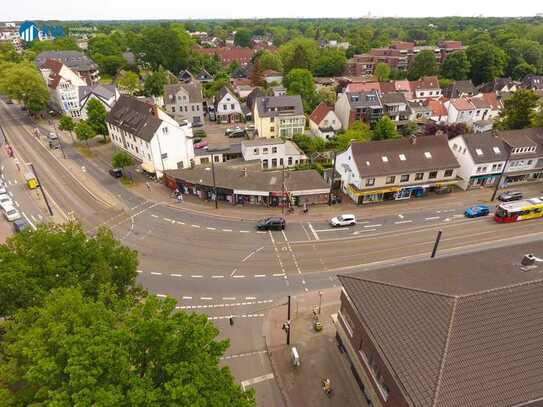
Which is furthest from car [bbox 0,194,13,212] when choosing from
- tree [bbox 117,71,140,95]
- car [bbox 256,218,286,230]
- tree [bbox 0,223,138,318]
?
tree [bbox 117,71,140,95]

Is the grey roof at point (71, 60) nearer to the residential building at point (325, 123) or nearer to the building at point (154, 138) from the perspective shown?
the building at point (154, 138)

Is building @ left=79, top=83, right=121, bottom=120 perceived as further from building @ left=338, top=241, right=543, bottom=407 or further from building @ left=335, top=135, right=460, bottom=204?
building @ left=338, top=241, right=543, bottom=407

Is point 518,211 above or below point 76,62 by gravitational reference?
below

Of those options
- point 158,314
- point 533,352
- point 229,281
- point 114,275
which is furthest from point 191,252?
point 533,352

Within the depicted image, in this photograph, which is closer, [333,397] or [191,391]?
[191,391]

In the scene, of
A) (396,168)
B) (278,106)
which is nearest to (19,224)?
(278,106)

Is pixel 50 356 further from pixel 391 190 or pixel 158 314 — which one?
pixel 391 190

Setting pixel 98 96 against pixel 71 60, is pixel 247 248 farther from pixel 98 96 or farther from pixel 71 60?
pixel 71 60
